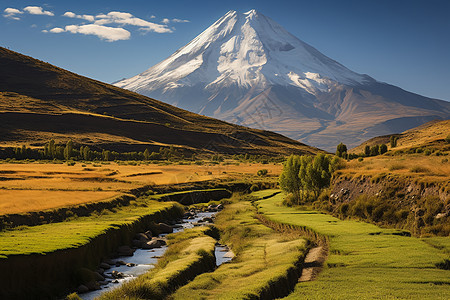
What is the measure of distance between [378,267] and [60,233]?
21931mm

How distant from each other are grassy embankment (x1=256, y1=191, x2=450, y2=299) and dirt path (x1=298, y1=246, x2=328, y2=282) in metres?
0.63

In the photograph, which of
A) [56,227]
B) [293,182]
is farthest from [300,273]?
[293,182]

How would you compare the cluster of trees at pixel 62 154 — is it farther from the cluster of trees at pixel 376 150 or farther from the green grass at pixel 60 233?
the green grass at pixel 60 233

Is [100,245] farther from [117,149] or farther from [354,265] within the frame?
[117,149]

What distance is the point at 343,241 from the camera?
31.3 metres

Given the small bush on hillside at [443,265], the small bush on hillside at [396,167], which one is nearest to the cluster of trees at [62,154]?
the small bush on hillside at [396,167]

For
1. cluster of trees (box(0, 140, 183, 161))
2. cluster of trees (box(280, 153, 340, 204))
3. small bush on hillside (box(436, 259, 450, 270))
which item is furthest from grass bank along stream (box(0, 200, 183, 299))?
cluster of trees (box(0, 140, 183, 161))

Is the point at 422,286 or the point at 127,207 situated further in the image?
the point at 127,207

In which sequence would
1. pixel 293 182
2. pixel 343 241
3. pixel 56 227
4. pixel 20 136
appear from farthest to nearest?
pixel 20 136
pixel 293 182
pixel 56 227
pixel 343 241

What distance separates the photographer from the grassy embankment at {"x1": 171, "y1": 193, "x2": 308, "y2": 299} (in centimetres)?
2219

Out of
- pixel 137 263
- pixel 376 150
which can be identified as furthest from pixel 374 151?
pixel 137 263

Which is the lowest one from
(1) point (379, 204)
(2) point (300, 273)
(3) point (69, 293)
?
(3) point (69, 293)

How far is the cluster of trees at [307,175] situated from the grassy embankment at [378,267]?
20928 mm

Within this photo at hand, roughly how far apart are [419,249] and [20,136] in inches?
6249
